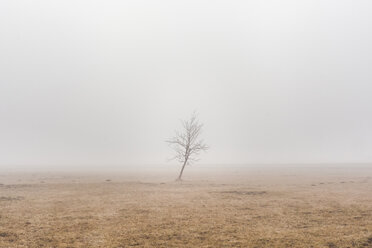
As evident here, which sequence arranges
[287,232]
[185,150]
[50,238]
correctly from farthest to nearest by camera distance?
[185,150] → [287,232] → [50,238]

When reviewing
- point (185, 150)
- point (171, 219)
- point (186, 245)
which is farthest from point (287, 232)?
point (185, 150)

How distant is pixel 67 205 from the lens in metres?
25.3

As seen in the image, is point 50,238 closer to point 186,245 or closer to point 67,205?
point 186,245

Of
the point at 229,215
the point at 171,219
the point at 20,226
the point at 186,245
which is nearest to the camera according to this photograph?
the point at 186,245

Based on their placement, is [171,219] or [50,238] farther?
[171,219]

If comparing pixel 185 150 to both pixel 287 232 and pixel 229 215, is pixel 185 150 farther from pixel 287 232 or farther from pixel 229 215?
pixel 287 232

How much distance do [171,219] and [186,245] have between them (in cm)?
597

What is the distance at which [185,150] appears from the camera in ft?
212

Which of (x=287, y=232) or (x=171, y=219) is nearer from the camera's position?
(x=287, y=232)

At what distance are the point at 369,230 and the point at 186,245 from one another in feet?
35.0

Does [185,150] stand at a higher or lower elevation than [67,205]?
higher

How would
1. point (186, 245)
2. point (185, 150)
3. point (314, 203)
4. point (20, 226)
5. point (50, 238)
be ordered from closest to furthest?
point (186, 245) → point (50, 238) → point (20, 226) → point (314, 203) → point (185, 150)

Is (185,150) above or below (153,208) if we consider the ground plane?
above

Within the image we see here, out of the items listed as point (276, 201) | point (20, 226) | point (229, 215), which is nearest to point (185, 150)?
point (276, 201)
